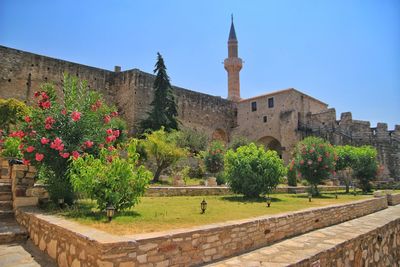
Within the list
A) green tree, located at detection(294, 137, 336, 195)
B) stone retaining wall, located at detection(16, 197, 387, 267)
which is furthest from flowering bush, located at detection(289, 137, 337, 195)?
stone retaining wall, located at detection(16, 197, 387, 267)

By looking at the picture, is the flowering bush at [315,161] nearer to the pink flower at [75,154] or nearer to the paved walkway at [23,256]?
the pink flower at [75,154]

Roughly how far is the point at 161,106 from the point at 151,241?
822 inches

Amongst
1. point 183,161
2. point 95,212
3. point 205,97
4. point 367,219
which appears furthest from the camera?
point 205,97

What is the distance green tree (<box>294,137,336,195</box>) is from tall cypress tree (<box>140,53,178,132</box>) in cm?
1186

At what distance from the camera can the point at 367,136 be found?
26.0 metres

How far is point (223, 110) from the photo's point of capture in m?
33.8

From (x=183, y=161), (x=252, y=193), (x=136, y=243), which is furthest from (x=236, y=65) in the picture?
(x=136, y=243)

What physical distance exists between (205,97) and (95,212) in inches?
1091

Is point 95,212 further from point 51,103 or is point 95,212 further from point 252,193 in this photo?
point 252,193

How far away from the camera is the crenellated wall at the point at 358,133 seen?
80.6 ft

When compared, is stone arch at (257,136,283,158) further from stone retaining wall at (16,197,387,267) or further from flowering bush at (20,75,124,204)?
flowering bush at (20,75,124,204)

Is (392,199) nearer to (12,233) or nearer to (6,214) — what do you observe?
(12,233)

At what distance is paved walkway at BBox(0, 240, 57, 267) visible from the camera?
4234 millimetres

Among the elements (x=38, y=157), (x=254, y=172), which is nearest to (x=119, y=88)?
(x=254, y=172)
